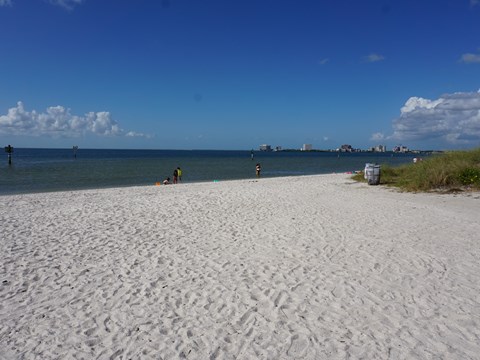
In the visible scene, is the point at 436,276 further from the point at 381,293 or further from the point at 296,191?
the point at 296,191

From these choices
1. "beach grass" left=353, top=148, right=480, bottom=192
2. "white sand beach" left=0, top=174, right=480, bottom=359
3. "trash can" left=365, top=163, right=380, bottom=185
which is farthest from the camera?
"trash can" left=365, top=163, right=380, bottom=185

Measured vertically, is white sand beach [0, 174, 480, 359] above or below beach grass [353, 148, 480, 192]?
below

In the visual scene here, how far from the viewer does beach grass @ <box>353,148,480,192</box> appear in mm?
13648

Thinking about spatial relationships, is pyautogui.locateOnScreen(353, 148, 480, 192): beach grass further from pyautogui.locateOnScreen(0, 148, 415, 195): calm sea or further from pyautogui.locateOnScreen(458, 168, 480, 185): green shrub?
pyautogui.locateOnScreen(0, 148, 415, 195): calm sea

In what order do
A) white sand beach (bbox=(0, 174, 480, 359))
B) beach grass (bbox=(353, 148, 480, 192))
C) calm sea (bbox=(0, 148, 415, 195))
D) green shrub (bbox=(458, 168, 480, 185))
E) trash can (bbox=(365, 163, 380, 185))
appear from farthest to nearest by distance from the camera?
1. calm sea (bbox=(0, 148, 415, 195))
2. trash can (bbox=(365, 163, 380, 185))
3. beach grass (bbox=(353, 148, 480, 192))
4. green shrub (bbox=(458, 168, 480, 185))
5. white sand beach (bbox=(0, 174, 480, 359))

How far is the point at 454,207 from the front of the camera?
34.6 feet

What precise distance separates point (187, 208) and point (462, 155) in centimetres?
1328

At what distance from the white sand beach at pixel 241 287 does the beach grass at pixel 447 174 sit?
4.84 metres

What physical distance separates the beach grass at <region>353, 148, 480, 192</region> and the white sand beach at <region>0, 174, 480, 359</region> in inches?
191

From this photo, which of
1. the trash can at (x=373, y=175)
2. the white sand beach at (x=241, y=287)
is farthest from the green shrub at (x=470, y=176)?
the white sand beach at (x=241, y=287)

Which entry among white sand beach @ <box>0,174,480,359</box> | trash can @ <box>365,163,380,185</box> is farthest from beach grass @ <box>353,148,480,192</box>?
white sand beach @ <box>0,174,480,359</box>

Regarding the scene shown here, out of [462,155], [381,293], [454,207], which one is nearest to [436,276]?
[381,293]

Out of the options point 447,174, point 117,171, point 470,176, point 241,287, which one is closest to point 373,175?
point 447,174

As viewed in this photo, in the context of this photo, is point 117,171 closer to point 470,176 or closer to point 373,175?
point 373,175
